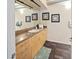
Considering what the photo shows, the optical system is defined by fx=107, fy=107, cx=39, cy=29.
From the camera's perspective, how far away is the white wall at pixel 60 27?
17.5 feet

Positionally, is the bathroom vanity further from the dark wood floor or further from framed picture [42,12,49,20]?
framed picture [42,12,49,20]

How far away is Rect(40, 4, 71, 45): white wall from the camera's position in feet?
17.5

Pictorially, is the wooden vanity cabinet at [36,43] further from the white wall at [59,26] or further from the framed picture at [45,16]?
the framed picture at [45,16]

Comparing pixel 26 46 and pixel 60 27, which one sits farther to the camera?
pixel 60 27

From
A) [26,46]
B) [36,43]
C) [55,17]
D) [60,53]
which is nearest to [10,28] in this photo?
[26,46]

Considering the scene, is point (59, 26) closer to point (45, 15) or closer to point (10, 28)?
point (45, 15)

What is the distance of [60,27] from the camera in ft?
18.2

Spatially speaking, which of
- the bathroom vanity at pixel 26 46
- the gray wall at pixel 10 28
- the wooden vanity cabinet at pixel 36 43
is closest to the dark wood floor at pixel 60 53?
the wooden vanity cabinet at pixel 36 43

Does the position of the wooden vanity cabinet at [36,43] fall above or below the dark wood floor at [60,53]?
above

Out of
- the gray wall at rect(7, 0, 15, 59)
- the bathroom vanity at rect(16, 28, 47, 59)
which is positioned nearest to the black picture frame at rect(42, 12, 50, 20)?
the bathroom vanity at rect(16, 28, 47, 59)
